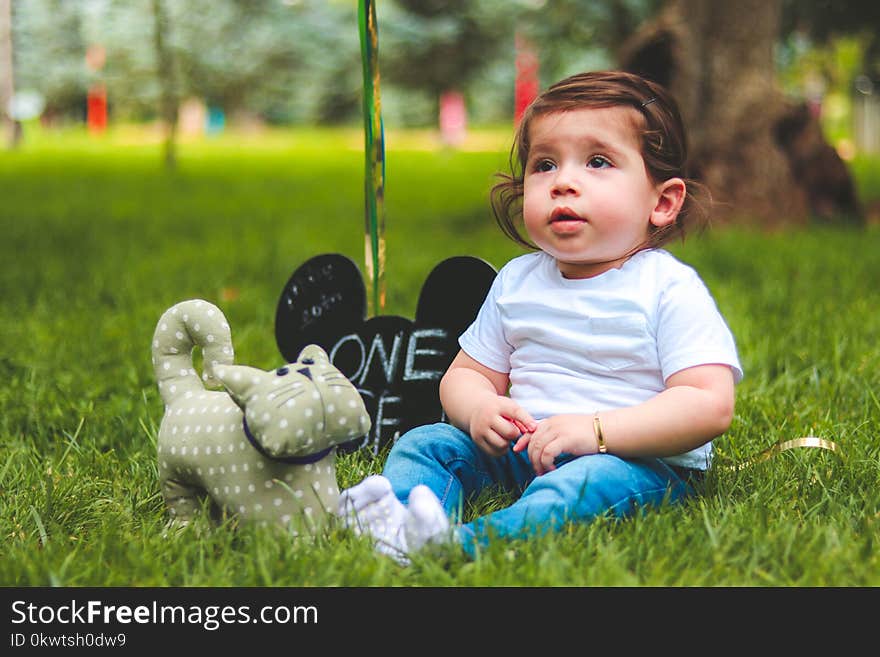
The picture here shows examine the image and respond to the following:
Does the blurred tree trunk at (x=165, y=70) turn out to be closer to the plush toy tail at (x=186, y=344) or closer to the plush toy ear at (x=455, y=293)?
the plush toy ear at (x=455, y=293)

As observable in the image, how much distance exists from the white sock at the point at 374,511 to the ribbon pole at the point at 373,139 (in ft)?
2.83

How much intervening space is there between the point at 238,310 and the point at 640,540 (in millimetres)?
2672

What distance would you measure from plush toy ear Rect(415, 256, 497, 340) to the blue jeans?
1.19 ft

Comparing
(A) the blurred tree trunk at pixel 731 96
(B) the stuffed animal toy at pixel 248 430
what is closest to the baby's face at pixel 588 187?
(B) the stuffed animal toy at pixel 248 430

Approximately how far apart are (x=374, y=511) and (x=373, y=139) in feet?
3.47

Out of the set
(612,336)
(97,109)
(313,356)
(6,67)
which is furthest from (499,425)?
(97,109)

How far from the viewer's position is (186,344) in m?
1.98

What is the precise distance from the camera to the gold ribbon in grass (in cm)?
220

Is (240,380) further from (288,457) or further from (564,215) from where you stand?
(564,215)

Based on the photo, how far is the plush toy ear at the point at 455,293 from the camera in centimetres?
235

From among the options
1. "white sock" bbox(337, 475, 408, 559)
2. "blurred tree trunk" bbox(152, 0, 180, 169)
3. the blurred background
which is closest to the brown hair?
"white sock" bbox(337, 475, 408, 559)

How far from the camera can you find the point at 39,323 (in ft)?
12.6

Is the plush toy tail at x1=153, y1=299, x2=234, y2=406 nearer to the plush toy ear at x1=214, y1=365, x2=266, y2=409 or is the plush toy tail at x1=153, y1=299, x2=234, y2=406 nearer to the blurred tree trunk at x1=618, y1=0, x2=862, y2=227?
the plush toy ear at x1=214, y1=365, x2=266, y2=409
